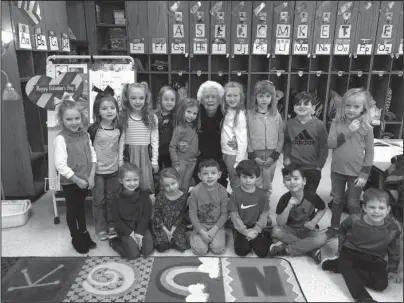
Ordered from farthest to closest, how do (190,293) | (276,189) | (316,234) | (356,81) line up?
(356,81), (276,189), (316,234), (190,293)

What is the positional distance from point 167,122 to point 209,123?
324 mm

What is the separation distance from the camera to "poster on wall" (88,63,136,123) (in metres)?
2.82

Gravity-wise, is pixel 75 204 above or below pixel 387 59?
below

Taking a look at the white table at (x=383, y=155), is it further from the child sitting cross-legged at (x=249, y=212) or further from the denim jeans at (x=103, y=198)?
the denim jeans at (x=103, y=198)

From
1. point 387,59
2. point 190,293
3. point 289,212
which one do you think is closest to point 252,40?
point 387,59

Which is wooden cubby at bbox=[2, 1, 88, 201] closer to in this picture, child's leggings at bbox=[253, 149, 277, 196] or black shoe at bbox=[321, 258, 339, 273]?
child's leggings at bbox=[253, 149, 277, 196]

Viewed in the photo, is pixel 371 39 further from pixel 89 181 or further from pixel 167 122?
pixel 89 181

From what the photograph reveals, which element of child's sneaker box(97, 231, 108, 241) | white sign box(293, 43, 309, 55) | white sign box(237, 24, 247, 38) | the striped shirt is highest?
white sign box(237, 24, 247, 38)

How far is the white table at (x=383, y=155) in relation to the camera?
2787 mm

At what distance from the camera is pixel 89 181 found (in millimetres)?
2270

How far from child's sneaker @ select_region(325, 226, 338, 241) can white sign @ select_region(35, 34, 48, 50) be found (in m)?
3.05

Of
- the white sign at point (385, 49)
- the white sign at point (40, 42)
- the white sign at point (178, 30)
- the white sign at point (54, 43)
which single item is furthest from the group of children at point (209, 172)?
the white sign at point (385, 49)

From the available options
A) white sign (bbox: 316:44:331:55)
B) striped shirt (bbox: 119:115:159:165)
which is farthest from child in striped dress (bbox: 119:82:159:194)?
white sign (bbox: 316:44:331:55)

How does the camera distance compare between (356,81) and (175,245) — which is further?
(356,81)
